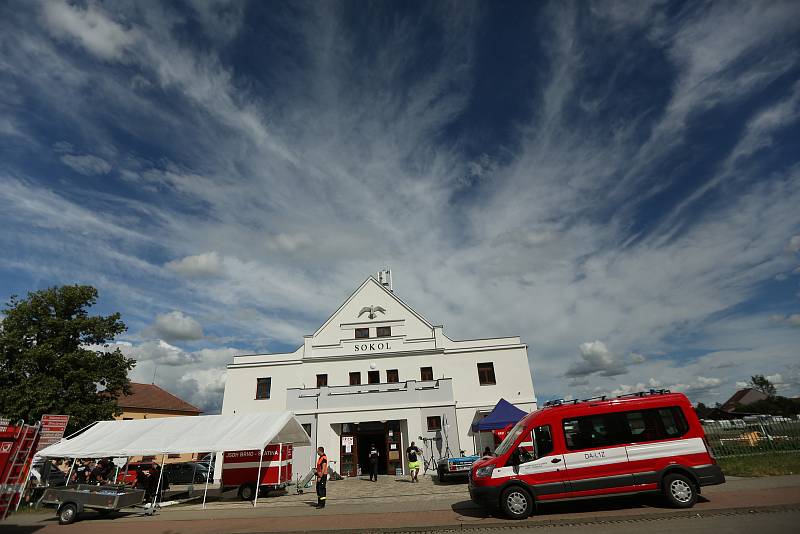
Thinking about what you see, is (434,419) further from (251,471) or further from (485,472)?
(485,472)

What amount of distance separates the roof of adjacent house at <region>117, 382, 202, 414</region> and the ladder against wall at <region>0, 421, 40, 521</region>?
1543 inches

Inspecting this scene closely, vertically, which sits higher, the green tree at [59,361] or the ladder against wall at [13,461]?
the green tree at [59,361]

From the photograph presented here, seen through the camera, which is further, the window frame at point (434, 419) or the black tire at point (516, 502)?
the window frame at point (434, 419)

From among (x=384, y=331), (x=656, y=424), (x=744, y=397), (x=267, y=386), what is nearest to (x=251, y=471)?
(x=267, y=386)

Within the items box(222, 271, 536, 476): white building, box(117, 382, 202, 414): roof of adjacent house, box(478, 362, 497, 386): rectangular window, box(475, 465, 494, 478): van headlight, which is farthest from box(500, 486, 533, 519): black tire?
box(117, 382, 202, 414): roof of adjacent house

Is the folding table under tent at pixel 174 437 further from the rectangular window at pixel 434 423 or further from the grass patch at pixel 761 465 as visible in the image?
the grass patch at pixel 761 465

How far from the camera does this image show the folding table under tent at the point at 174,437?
46.6 ft

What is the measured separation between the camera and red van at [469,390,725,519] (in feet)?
29.6

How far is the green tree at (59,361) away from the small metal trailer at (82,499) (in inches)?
341

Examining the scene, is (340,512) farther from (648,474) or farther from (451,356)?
(451,356)

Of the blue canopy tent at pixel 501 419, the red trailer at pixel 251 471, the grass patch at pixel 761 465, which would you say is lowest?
the grass patch at pixel 761 465

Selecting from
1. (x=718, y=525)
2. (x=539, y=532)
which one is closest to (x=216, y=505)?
(x=539, y=532)

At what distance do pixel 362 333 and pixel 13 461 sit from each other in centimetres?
1962

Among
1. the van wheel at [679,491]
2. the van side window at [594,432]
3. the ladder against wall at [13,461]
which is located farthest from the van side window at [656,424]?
the ladder against wall at [13,461]
